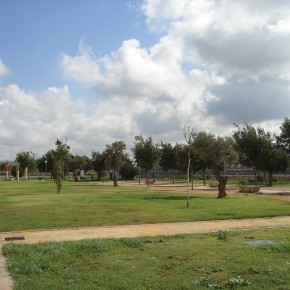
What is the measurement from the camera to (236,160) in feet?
113

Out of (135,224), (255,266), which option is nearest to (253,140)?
(135,224)

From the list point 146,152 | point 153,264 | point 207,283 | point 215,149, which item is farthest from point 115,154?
point 207,283

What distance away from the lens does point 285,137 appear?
69.1 metres

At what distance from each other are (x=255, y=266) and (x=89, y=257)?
12.4ft

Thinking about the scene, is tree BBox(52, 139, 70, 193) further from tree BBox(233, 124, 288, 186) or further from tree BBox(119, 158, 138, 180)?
tree BBox(119, 158, 138, 180)

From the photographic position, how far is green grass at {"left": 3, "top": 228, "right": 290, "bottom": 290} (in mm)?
7797

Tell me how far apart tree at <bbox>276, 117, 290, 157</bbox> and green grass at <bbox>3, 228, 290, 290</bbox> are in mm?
57778

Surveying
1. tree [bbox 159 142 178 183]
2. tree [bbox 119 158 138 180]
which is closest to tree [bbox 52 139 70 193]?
tree [bbox 159 142 178 183]

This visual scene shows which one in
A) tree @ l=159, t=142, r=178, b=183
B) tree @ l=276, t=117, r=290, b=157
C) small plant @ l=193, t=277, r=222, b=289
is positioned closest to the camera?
small plant @ l=193, t=277, r=222, b=289

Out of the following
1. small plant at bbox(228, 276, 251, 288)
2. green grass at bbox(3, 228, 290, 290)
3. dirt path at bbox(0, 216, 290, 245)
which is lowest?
dirt path at bbox(0, 216, 290, 245)

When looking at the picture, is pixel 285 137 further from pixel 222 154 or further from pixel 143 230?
pixel 143 230

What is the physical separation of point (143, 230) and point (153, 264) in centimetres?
627

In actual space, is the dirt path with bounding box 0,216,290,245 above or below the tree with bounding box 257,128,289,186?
below

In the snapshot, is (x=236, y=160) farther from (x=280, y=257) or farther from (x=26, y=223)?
(x=280, y=257)
